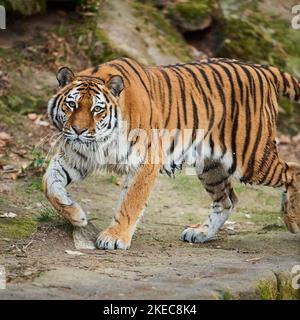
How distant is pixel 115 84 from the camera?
6227 mm

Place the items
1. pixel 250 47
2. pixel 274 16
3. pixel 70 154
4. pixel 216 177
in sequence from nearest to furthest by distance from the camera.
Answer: pixel 70 154 < pixel 216 177 < pixel 250 47 < pixel 274 16

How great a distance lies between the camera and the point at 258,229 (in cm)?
766

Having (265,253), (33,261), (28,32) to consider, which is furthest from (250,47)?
(33,261)

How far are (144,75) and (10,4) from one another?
389 centimetres

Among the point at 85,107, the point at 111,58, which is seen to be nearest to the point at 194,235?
the point at 85,107

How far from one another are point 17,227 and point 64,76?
1.19m

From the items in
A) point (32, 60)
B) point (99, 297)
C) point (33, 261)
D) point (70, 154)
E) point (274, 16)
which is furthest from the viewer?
point (274, 16)

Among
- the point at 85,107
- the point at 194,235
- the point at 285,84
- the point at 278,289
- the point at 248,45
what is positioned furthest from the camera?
the point at 248,45

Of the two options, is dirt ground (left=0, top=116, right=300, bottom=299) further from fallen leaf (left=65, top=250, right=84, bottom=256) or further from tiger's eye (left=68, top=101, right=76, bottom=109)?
tiger's eye (left=68, top=101, right=76, bottom=109)

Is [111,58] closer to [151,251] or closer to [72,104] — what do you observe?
[72,104]

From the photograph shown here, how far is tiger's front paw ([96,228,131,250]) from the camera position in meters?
6.22

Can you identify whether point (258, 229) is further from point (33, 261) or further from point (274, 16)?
point (274, 16)

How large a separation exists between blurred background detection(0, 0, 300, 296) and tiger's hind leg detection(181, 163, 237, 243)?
19 cm

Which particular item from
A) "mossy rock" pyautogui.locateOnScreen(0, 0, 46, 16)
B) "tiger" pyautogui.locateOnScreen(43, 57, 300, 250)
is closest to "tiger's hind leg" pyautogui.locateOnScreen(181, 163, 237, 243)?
"tiger" pyautogui.locateOnScreen(43, 57, 300, 250)
